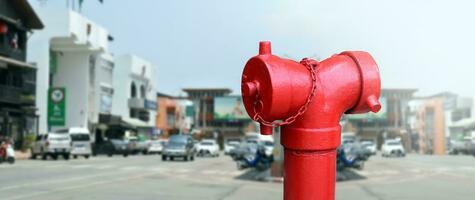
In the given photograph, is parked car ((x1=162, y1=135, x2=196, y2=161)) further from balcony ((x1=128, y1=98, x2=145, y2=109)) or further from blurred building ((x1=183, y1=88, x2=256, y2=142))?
blurred building ((x1=183, y1=88, x2=256, y2=142))

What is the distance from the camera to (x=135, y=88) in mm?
79688

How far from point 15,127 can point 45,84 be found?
8328 millimetres

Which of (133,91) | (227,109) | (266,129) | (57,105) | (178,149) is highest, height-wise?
(133,91)

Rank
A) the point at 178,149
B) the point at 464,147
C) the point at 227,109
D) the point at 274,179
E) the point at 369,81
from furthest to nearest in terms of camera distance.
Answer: the point at 227,109
the point at 464,147
the point at 178,149
the point at 274,179
the point at 369,81

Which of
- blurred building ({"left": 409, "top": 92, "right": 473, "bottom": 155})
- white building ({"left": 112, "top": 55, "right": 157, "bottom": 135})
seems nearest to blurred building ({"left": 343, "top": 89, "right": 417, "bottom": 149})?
blurred building ({"left": 409, "top": 92, "right": 473, "bottom": 155})

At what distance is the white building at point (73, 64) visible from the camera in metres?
53.9

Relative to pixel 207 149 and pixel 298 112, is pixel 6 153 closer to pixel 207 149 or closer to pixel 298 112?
pixel 207 149

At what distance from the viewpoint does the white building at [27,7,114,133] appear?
5394 cm

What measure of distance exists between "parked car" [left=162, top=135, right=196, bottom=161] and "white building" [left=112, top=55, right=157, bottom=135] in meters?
31.1

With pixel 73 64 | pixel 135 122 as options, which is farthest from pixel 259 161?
pixel 135 122

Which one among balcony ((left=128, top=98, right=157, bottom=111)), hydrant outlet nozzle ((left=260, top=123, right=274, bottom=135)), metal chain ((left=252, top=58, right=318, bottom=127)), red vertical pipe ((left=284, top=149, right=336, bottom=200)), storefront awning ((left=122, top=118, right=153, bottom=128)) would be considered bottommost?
red vertical pipe ((left=284, top=149, right=336, bottom=200))

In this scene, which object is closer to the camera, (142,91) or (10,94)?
(10,94)

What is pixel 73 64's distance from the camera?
59.4 m

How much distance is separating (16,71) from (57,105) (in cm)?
737
